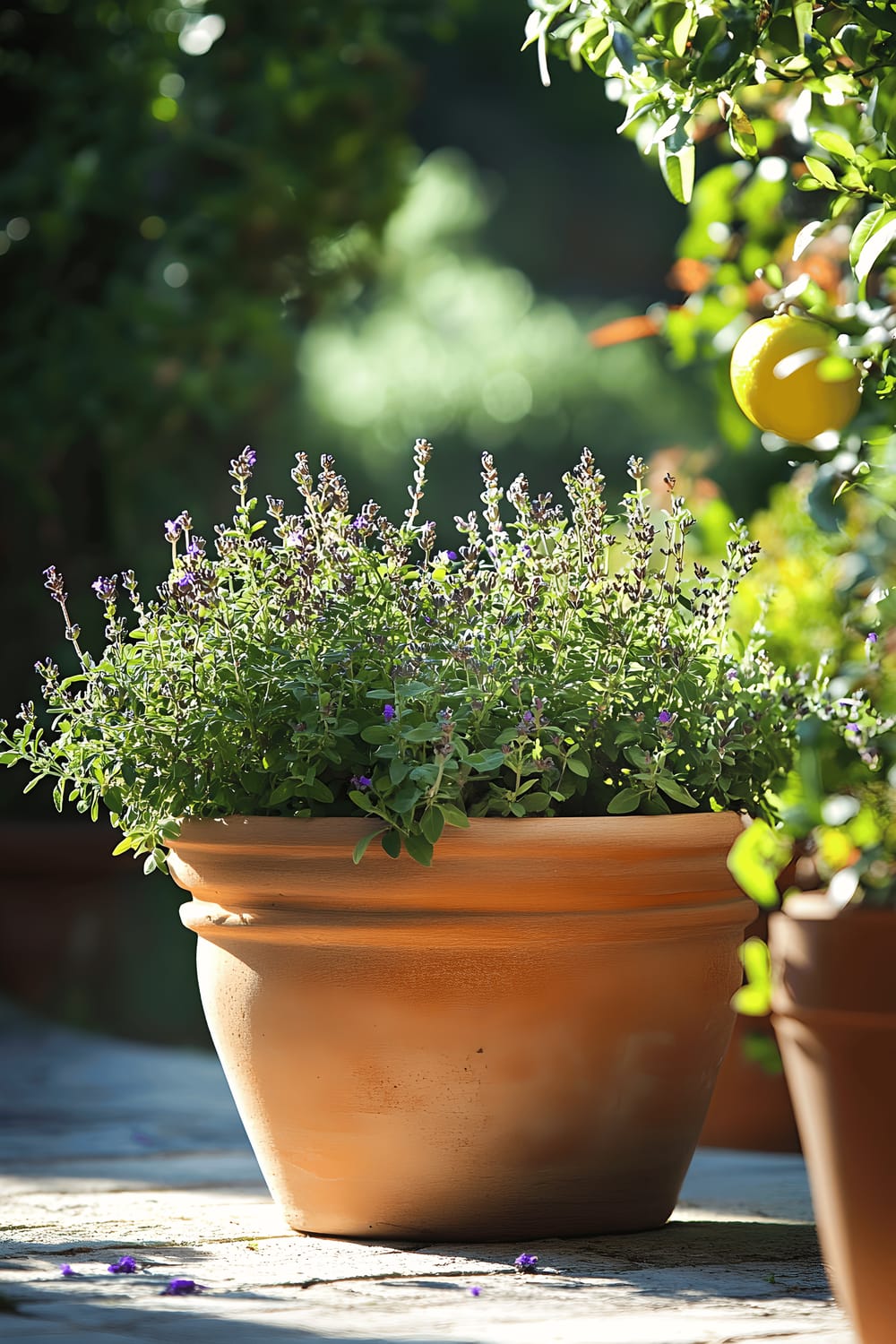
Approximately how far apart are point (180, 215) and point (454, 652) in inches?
117

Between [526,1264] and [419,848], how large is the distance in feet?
1.40

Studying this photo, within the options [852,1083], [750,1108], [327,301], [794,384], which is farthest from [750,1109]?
[327,301]

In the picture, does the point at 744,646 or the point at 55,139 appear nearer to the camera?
the point at 744,646

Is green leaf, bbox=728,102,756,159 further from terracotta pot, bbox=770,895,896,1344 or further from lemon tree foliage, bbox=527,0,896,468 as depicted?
terracotta pot, bbox=770,895,896,1344

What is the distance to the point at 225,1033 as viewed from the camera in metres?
1.79

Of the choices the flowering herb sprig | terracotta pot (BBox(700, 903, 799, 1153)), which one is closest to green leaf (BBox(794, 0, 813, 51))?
the flowering herb sprig

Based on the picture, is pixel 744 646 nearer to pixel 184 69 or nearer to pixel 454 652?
pixel 454 652

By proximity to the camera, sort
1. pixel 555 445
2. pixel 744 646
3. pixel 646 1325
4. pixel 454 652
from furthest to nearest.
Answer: pixel 555 445
pixel 744 646
pixel 454 652
pixel 646 1325

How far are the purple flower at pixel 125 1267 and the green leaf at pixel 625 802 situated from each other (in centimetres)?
68

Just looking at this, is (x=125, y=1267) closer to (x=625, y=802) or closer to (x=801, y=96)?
(x=625, y=802)

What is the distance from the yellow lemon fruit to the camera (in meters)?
1.58

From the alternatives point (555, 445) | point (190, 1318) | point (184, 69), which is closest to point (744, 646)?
point (190, 1318)

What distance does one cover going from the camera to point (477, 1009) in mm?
1676

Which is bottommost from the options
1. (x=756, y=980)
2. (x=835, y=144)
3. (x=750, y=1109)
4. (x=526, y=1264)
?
(x=750, y=1109)
